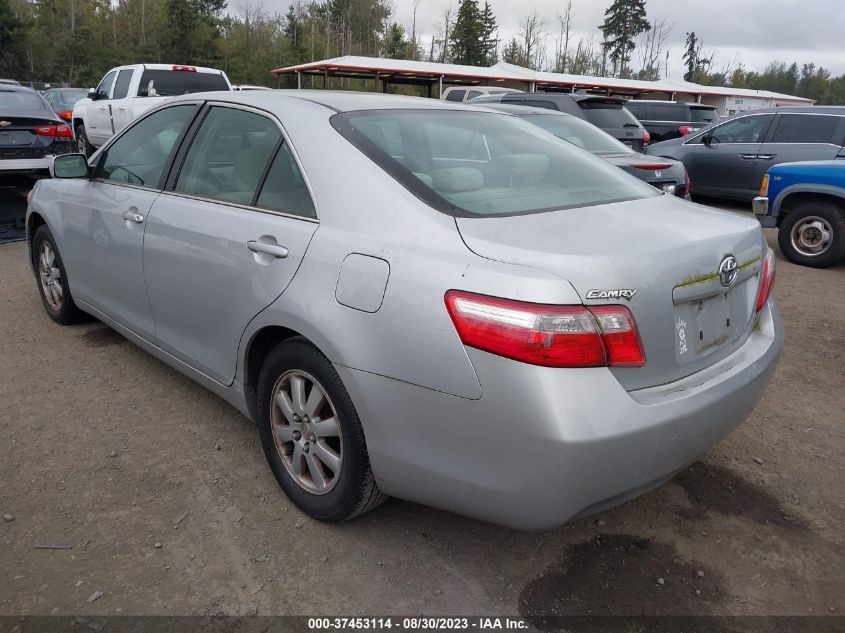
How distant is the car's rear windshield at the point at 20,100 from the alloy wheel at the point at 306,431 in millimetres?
9200

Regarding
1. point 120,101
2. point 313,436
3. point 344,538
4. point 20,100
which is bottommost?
point 344,538

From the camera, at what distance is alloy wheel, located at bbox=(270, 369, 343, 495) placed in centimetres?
255

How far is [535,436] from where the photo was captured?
194cm

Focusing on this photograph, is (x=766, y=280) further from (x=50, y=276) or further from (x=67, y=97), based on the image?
(x=67, y=97)

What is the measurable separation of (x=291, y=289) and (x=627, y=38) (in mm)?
88475

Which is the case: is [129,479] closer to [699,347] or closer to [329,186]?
[329,186]

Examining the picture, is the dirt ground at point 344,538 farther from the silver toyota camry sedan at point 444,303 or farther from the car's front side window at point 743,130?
the car's front side window at point 743,130

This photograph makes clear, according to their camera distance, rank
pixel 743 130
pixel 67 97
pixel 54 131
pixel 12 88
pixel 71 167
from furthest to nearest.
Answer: pixel 67 97 → pixel 743 130 → pixel 12 88 → pixel 54 131 → pixel 71 167

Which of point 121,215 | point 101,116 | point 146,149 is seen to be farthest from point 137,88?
point 121,215

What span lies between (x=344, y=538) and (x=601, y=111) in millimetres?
9271

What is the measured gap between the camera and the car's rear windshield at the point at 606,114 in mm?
10320

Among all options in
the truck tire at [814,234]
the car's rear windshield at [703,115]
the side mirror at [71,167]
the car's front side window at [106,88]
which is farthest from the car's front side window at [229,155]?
the car's rear windshield at [703,115]

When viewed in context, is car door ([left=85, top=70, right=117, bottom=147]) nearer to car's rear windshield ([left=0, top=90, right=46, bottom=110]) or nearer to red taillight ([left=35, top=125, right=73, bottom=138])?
car's rear windshield ([left=0, top=90, right=46, bottom=110])

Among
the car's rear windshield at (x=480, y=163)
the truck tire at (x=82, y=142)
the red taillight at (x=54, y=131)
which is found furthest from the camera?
the truck tire at (x=82, y=142)
